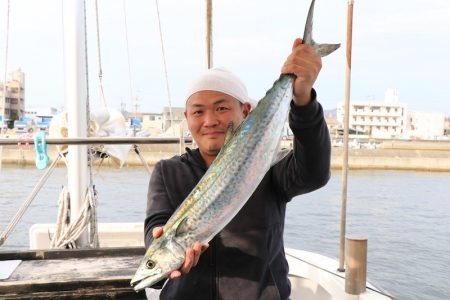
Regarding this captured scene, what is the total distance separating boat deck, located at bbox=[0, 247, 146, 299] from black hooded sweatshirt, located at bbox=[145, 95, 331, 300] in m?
1.11

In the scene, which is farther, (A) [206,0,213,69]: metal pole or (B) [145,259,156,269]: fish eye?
(A) [206,0,213,69]: metal pole

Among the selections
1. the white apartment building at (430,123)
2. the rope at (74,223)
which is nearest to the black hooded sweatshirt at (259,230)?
the rope at (74,223)

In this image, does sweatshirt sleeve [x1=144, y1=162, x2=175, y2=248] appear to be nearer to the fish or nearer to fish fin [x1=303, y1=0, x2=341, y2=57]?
the fish

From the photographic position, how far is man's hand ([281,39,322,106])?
1558 mm

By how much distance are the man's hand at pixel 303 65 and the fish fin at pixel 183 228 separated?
24.5 inches

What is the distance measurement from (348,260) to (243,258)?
2.26 m

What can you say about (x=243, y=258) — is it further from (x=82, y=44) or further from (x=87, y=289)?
(x=82, y=44)

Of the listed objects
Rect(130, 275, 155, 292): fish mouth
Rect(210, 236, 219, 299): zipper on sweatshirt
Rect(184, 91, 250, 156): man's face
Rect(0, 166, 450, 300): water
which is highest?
Rect(184, 91, 250, 156): man's face

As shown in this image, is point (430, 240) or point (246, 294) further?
point (430, 240)

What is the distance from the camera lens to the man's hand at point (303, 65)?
1558mm

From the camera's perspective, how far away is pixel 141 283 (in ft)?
Answer: 4.70

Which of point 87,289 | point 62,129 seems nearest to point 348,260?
point 87,289

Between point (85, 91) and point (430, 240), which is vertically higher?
point (85, 91)

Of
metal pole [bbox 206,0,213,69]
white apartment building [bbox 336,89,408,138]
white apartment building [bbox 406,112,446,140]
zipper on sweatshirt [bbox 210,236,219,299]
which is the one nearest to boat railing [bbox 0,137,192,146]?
metal pole [bbox 206,0,213,69]
